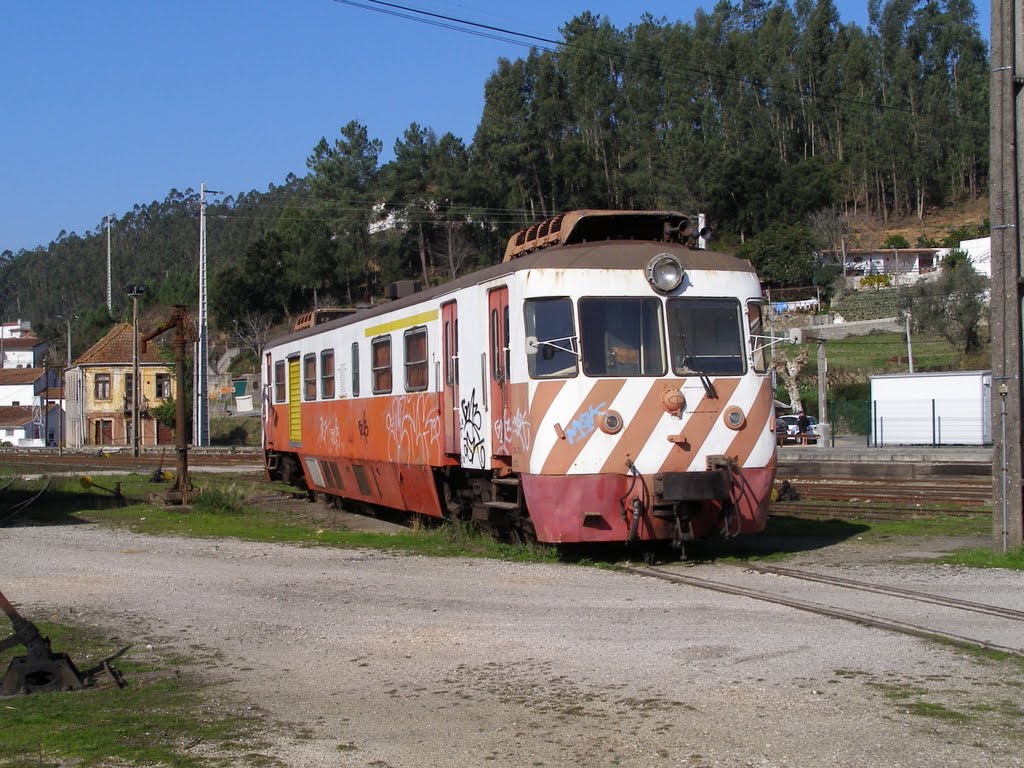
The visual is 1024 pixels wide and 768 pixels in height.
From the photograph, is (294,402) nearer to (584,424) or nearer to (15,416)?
(584,424)

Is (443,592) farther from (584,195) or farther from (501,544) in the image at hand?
(584,195)

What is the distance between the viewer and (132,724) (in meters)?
6.12

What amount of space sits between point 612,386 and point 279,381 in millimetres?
12411

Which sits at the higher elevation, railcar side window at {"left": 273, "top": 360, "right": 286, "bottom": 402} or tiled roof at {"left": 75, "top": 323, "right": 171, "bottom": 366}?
tiled roof at {"left": 75, "top": 323, "right": 171, "bottom": 366}

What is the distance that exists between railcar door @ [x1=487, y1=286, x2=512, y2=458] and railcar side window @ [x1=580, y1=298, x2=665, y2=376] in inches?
34.4

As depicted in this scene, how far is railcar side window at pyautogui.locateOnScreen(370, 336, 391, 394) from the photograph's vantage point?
15.7 metres

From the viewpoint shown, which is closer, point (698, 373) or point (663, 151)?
point (698, 373)

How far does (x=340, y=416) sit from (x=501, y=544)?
5.99 m

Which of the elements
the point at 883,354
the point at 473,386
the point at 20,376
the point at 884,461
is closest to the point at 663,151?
the point at 883,354

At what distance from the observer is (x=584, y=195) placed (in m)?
80.6

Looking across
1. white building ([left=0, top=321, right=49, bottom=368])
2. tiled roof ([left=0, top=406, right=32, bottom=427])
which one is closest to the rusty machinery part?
tiled roof ([left=0, top=406, right=32, bottom=427])

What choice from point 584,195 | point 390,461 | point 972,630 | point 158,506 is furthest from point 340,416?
point 584,195

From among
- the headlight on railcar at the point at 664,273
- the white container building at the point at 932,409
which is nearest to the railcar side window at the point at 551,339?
the headlight on railcar at the point at 664,273

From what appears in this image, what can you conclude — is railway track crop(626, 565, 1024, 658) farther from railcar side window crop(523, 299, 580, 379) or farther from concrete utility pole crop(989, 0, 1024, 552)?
concrete utility pole crop(989, 0, 1024, 552)
